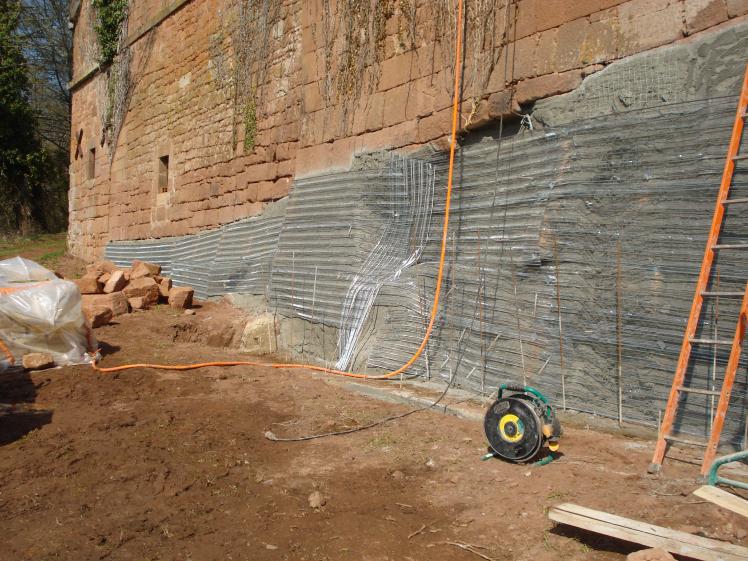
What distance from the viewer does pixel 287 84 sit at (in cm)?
879

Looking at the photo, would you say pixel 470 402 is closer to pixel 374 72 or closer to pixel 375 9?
pixel 374 72

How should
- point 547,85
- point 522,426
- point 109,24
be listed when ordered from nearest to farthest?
1. point 522,426
2. point 547,85
3. point 109,24

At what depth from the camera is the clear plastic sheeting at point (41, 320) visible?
6.37m

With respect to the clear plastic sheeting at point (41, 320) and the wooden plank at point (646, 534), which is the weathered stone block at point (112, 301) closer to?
the clear plastic sheeting at point (41, 320)

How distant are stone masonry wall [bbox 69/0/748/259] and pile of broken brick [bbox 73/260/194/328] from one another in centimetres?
141

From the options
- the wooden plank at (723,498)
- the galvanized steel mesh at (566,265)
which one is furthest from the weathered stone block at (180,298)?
the wooden plank at (723,498)

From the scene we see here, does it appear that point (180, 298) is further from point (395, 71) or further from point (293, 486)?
point (293, 486)

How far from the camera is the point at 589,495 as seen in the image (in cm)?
337

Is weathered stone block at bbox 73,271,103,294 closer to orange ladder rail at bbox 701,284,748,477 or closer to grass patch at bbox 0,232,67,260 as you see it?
grass patch at bbox 0,232,67,260

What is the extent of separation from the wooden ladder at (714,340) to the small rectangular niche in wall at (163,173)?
1038 cm

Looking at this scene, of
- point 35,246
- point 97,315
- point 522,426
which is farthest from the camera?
point 35,246

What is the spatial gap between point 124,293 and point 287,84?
12.5ft

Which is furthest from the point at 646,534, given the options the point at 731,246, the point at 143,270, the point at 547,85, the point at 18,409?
the point at 143,270

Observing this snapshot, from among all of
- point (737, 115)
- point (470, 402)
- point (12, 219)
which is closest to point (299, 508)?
point (470, 402)
